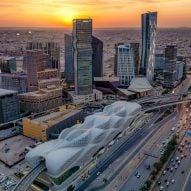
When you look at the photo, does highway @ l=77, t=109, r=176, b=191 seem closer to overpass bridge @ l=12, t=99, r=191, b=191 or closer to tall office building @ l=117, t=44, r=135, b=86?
overpass bridge @ l=12, t=99, r=191, b=191

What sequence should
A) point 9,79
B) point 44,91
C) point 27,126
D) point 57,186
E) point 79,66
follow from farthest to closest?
1. point 9,79
2. point 79,66
3. point 44,91
4. point 27,126
5. point 57,186

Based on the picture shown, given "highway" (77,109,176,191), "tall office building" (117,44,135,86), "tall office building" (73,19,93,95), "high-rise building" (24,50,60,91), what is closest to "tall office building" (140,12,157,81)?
"tall office building" (117,44,135,86)

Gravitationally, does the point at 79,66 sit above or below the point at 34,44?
below

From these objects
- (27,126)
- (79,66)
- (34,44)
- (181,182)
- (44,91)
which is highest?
(34,44)

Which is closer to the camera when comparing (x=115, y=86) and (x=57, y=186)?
(x=57, y=186)

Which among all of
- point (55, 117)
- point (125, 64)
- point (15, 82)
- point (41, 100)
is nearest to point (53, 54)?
point (15, 82)

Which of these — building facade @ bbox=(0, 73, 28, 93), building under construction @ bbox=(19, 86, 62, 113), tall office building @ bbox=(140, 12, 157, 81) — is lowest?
building under construction @ bbox=(19, 86, 62, 113)

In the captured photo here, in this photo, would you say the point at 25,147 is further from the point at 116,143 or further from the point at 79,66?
the point at 79,66

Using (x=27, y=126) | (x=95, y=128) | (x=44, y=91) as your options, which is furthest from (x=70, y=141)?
(x=44, y=91)

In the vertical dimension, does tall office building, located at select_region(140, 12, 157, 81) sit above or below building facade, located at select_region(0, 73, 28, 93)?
above
